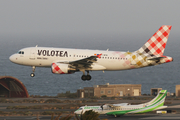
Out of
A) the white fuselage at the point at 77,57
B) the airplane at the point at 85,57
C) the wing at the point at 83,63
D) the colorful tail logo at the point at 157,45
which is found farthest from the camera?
the colorful tail logo at the point at 157,45

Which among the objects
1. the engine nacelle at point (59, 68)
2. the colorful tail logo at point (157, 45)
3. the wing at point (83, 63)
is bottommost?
the engine nacelle at point (59, 68)

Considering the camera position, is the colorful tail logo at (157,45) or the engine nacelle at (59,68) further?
the colorful tail logo at (157,45)

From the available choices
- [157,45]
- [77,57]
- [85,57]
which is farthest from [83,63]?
[157,45]

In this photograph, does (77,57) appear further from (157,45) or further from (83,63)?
(157,45)

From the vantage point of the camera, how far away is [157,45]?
75.7 metres

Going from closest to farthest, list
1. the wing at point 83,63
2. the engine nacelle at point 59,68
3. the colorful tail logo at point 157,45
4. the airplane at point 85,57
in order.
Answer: the wing at point 83,63
the engine nacelle at point 59,68
the airplane at point 85,57
the colorful tail logo at point 157,45

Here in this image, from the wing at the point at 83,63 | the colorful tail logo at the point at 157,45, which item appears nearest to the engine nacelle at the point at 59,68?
the wing at the point at 83,63

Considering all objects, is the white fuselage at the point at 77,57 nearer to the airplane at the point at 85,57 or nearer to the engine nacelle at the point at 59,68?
the airplane at the point at 85,57

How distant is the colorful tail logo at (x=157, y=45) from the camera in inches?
2938

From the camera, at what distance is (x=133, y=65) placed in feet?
236

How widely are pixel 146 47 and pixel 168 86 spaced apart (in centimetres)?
11001

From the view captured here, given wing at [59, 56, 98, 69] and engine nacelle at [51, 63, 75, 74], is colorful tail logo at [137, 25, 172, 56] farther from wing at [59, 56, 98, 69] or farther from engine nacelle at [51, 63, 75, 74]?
engine nacelle at [51, 63, 75, 74]

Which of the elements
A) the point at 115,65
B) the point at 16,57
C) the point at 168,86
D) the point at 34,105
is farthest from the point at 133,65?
the point at 168,86

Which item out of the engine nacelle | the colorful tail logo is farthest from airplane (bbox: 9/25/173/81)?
the colorful tail logo
